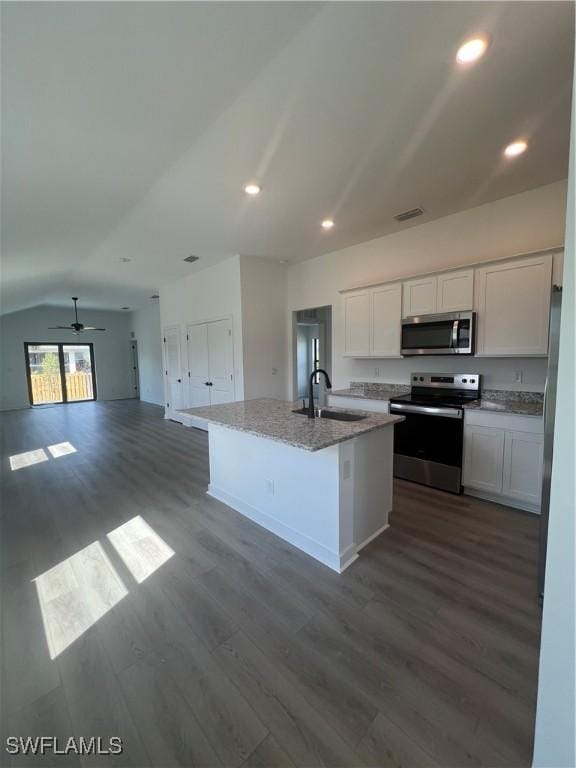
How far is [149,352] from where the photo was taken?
970 cm

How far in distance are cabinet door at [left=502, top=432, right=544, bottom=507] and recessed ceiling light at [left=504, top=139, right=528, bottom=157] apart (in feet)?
7.40

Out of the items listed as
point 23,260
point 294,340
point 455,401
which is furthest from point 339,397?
point 23,260

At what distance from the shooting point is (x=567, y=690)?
0.89 meters

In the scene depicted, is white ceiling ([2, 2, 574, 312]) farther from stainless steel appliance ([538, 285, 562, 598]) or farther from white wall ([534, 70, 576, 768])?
stainless steel appliance ([538, 285, 562, 598])

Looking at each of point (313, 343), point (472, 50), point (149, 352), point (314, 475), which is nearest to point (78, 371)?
point (149, 352)

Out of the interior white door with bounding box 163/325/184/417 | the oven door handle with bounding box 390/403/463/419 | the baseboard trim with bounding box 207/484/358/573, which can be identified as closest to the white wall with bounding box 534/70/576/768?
Answer: the baseboard trim with bounding box 207/484/358/573

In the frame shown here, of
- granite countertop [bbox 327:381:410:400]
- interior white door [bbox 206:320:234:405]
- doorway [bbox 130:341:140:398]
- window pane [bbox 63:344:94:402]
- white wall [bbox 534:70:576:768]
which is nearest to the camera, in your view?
white wall [bbox 534:70:576:768]

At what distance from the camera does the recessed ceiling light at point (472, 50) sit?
4.96ft

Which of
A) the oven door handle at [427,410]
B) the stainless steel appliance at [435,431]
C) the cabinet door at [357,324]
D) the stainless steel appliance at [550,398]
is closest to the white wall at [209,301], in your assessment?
the cabinet door at [357,324]

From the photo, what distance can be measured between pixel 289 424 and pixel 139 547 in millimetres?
1531

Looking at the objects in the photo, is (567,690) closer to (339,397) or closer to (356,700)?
(356,700)

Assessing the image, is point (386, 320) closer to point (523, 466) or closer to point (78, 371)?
point (523, 466)

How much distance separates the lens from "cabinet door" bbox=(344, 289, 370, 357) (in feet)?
13.3

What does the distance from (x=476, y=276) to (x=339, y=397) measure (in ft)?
6.59
